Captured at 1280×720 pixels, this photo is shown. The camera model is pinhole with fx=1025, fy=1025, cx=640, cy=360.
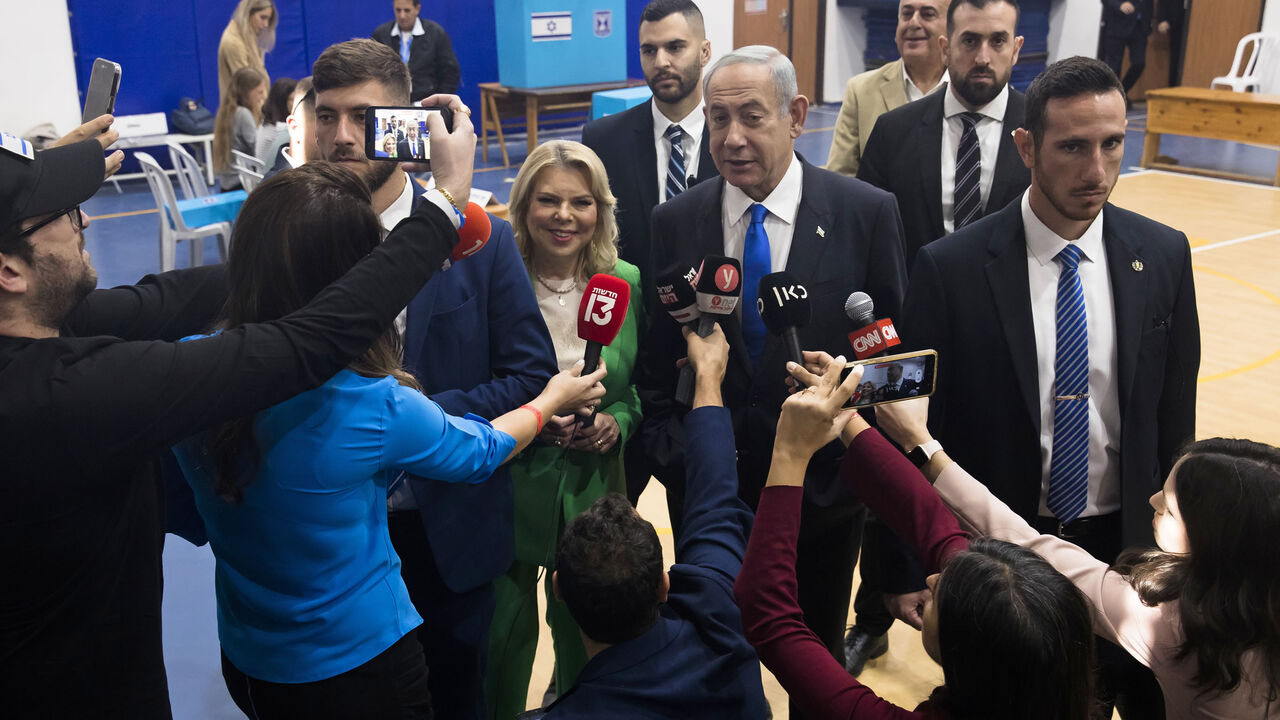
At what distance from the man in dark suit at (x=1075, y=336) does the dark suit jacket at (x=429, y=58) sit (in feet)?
30.0

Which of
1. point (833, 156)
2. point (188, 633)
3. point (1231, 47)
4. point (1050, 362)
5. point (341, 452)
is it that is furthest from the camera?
point (1231, 47)

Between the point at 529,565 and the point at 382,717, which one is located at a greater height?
the point at 382,717

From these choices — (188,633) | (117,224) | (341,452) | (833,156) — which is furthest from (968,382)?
(117,224)

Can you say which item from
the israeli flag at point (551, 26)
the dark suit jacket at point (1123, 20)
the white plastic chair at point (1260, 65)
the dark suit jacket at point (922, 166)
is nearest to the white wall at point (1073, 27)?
the dark suit jacket at point (1123, 20)

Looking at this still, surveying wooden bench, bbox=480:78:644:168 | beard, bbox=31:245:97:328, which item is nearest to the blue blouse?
beard, bbox=31:245:97:328

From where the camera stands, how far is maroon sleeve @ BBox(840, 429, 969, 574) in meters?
1.87

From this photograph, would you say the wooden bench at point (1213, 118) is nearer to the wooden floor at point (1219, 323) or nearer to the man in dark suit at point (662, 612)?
the wooden floor at point (1219, 323)

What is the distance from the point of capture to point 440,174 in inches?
77.9

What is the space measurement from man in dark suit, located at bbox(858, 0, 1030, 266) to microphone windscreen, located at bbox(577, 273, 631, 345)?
1626 mm

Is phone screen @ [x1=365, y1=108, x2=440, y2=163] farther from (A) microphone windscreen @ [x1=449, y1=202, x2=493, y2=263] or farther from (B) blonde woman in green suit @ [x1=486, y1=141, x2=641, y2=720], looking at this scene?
(B) blonde woman in green suit @ [x1=486, y1=141, x2=641, y2=720]

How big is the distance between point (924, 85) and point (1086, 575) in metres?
3.18

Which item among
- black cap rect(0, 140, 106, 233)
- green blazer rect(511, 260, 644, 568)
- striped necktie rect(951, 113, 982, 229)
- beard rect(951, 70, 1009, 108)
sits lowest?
green blazer rect(511, 260, 644, 568)

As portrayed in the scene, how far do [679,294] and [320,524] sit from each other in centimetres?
96

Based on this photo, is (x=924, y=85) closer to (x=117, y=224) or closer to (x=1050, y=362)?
(x=1050, y=362)
